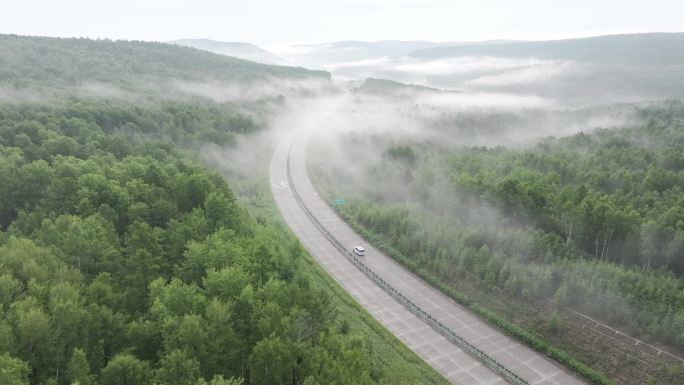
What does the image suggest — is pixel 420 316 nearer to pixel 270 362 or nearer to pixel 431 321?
pixel 431 321

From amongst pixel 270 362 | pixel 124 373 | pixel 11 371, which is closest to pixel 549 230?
pixel 270 362

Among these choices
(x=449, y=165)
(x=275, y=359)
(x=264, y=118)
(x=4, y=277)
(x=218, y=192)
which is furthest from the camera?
(x=264, y=118)

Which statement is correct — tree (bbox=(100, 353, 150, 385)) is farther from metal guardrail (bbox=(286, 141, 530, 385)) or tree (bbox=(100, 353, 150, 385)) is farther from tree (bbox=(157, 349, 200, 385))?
metal guardrail (bbox=(286, 141, 530, 385))

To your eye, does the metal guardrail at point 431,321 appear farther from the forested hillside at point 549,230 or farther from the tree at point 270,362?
the tree at point 270,362

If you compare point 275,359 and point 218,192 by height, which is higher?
point 218,192

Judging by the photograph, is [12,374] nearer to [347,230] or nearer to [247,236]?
[247,236]

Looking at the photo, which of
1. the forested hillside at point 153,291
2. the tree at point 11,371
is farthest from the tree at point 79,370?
the tree at point 11,371

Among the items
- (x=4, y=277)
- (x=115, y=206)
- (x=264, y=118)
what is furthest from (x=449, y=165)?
(x=264, y=118)
